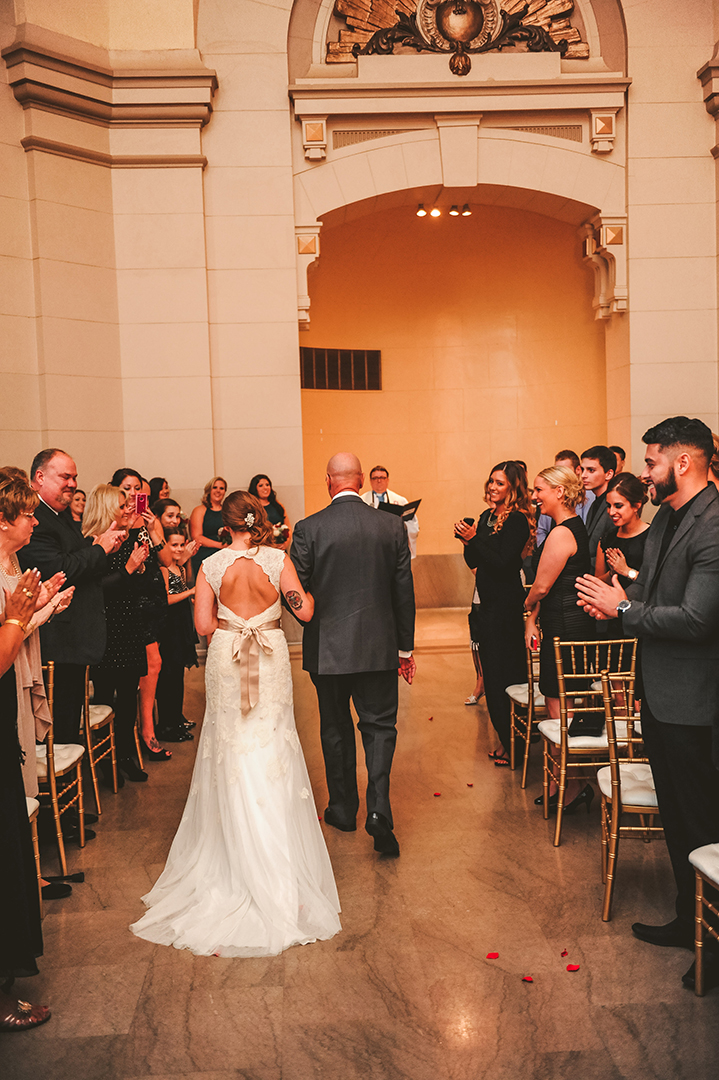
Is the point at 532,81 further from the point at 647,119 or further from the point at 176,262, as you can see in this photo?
the point at 176,262

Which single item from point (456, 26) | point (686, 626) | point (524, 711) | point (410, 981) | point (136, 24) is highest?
point (456, 26)

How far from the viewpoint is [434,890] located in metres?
3.77

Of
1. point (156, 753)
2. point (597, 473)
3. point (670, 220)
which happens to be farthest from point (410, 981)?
point (670, 220)

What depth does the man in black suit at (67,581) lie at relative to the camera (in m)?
4.30

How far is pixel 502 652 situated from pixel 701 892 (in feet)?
7.94

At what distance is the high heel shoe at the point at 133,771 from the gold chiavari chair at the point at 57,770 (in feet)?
2.90

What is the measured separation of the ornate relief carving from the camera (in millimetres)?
9125

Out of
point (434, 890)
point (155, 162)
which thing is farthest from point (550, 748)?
point (155, 162)

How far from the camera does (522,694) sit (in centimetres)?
503

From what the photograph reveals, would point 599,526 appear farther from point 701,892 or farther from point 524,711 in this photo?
point 701,892

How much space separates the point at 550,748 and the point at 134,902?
2295 mm

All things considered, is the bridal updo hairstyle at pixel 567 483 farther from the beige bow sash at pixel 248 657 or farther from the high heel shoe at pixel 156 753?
the high heel shoe at pixel 156 753

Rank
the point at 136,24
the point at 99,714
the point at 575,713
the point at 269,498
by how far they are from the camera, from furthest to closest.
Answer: the point at 269,498
the point at 136,24
the point at 99,714
the point at 575,713

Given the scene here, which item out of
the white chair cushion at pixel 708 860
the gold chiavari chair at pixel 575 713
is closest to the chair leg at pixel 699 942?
the white chair cushion at pixel 708 860
